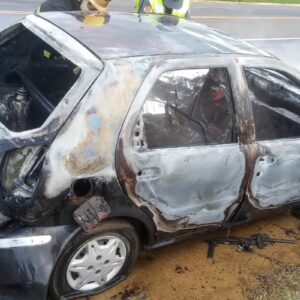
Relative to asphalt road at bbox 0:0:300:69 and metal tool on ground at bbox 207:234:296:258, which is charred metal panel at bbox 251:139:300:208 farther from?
asphalt road at bbox 0:0:300:69

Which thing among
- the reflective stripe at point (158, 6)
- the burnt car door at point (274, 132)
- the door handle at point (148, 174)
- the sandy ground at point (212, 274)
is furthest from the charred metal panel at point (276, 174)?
the reflective stripe at point (158, 6)

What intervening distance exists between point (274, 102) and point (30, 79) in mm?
2019

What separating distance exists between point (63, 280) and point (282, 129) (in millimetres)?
2101

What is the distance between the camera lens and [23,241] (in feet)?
9.05

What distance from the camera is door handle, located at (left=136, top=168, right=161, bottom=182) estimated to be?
118 inches

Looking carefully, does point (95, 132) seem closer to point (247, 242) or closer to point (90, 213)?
point (90, 213)

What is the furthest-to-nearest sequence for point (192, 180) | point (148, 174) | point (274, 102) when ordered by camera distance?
point (274, 102) < point (192, 180) < point (148, 174)

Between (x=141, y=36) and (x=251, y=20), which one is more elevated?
(x=141, y=36)

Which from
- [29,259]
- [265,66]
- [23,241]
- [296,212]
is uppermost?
[265,66]

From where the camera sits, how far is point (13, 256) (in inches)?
109

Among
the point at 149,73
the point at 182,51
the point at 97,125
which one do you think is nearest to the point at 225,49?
the point at 182,51

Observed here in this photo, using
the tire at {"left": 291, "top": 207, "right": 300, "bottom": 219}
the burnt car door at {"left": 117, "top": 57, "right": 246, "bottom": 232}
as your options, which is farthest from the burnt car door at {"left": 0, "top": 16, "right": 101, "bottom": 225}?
the tire at {"left": 291, "top": 207, "right": 300, "bottom": 219}

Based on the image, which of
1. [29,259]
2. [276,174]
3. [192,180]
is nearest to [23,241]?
[29,259]

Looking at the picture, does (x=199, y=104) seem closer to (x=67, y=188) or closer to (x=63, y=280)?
(x=67, y=188)
